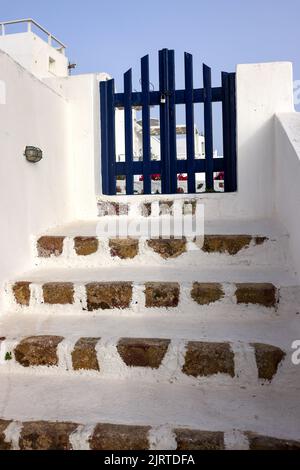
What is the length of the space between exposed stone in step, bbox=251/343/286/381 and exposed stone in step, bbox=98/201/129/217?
6.76ft

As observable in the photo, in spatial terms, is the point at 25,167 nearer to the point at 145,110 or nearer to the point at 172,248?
the point at 172,248

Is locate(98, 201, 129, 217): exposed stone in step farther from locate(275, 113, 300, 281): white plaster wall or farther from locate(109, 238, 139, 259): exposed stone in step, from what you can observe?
locate(275, 113, 300, 281): white plaster wall

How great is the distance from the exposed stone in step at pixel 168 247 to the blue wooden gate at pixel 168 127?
1.20 meters

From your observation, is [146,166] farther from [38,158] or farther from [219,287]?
[219,287]

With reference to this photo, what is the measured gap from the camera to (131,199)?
10.8 feet

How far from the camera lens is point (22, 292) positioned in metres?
2.03

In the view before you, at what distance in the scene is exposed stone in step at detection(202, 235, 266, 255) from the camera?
7.23 feet

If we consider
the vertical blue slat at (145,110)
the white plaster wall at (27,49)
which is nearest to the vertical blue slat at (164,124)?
the vertical blue slat at (145,110)

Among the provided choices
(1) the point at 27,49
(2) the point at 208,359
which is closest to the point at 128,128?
(2) the point at 208,359

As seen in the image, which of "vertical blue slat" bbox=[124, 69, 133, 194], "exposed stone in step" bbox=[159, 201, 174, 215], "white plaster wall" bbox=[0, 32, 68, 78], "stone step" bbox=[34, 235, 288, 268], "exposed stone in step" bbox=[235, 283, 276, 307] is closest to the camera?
"exposed stone in step" bbox=[235, 283, 276, 307]

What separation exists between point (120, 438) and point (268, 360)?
64 cm

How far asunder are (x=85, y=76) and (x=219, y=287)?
2456 mm

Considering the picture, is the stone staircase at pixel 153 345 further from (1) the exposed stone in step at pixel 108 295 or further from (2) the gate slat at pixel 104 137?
(2) the gate slat at pixel 104 137

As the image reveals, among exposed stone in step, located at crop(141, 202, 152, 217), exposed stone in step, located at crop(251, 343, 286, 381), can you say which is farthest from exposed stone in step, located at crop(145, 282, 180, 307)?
exposed stone in step, located at crop(141, 202, 152, 217)
